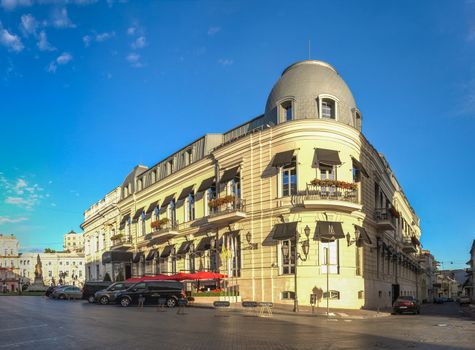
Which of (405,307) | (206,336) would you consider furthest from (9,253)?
(206,336)

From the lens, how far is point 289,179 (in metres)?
35.1

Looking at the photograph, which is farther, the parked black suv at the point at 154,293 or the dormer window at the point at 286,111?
the dormer window at the point at 286,111

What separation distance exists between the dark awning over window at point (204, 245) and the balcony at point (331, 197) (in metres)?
10.8

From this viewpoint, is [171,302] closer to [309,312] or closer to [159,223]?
[309,312]

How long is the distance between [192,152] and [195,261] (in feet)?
33.9

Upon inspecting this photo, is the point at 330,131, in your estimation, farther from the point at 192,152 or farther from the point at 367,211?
the point at 192,152

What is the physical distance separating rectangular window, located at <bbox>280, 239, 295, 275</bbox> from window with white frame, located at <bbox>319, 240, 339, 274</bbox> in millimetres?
1942

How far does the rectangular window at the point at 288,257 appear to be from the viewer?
33938 millimetres

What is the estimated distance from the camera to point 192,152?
48.1 metres

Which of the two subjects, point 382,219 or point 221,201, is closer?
point 221,201

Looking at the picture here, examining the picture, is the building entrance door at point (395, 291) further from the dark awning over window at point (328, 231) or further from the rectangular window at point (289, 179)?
the rectangular window at point (289, 179)

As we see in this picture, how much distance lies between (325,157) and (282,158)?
289cm

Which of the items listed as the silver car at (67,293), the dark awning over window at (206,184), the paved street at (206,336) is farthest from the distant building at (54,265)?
the paved street at (206,336)

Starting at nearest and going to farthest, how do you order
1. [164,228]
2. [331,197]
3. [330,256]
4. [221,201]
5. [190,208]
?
[331,197]
[330,256]
[221,201]
[190,208]
[164,228]
